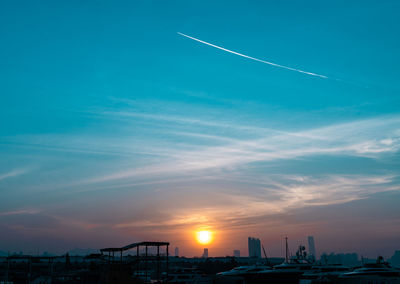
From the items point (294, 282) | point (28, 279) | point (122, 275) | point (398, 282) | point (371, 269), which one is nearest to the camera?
point (122, 275)

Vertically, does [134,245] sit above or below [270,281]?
above

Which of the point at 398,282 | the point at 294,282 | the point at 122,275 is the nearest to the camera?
the point at 122,275

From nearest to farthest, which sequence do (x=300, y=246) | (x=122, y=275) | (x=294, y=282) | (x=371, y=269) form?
(x=122, y=275) < (x=371, y=269) < (x=294, y=282) < (x=300, y=246)

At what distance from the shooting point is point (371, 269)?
119 feet

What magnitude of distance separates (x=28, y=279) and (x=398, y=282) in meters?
38.6

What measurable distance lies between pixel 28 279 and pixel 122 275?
2229cm

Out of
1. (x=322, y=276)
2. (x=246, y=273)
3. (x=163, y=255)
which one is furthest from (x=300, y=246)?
(x=163, y=255)

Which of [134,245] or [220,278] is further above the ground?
[134,245]

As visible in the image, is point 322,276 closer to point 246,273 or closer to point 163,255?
point 246,273

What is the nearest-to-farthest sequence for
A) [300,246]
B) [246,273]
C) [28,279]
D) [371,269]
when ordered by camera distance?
[371,269], [246,273], [28,279], [300,246]

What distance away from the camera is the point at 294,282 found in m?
40.2

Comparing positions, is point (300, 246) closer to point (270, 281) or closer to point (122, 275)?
point (270, 281)

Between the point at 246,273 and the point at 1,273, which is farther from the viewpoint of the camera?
the point at 1,273

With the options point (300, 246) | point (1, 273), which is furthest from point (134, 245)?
point (1, 273)
